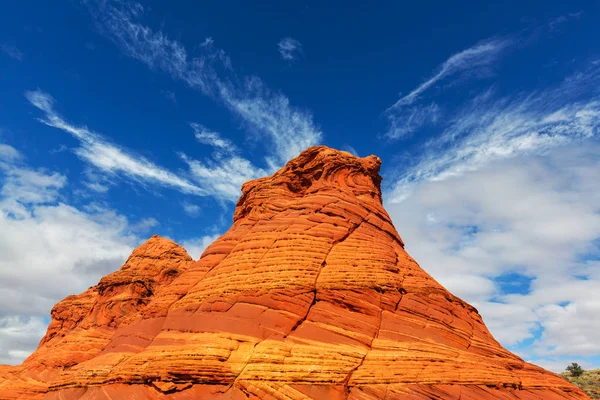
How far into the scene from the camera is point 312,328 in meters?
21.8

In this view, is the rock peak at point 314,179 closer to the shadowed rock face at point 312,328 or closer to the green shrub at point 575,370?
the shadowed rock face at point 312,328

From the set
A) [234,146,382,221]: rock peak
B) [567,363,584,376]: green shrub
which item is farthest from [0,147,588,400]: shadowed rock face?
[567,363,584,376]: green shrub

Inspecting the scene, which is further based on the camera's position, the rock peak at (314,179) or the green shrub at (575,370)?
the green shrub at (575,370)

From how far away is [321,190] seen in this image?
106 feet

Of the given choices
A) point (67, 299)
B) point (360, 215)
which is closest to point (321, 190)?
point (360, 215)

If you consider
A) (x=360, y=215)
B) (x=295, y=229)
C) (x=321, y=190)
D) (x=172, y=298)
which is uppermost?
(x=321, y=190)

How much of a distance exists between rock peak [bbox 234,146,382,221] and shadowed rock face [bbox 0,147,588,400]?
29cm

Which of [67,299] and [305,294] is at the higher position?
[67,299]

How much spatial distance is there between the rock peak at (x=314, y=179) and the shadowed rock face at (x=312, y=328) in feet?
0.94

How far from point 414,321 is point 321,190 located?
42.5ft

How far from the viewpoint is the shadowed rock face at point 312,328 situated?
1909cm

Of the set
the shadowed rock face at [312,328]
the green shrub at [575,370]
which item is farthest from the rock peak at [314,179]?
the green shrub at [575,370]

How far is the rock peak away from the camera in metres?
33.4

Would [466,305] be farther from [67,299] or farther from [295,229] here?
[67,299]
